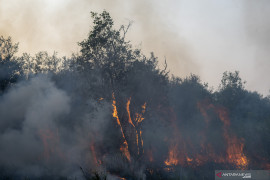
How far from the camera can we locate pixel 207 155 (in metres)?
26.9

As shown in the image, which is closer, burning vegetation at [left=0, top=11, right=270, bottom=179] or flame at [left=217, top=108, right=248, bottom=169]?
burning vegetation at [left=0, top=11, right=270, bottom=179]

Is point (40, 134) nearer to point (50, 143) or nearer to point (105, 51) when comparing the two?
point (50, 143)

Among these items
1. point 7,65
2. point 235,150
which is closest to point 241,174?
point 235,150

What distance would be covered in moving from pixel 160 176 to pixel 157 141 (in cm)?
800

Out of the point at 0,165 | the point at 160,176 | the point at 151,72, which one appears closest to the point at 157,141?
the point at 160,176

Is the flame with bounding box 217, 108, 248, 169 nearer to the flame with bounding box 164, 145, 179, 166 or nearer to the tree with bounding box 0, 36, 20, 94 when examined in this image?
the flame with bounding box 164, 145, 179, 166

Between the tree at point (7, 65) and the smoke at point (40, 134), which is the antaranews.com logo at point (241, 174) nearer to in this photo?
the smoke at point (40, 134)

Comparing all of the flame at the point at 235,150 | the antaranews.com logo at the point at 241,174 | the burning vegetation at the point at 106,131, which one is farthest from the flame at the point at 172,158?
the flame at the point at 235,150

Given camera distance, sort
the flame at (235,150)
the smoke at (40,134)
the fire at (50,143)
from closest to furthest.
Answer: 1. the smoke at (40,134)
2. the fire at (50,143)
3. the flame at (235,150)

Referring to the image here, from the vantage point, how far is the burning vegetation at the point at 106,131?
67.1 ft

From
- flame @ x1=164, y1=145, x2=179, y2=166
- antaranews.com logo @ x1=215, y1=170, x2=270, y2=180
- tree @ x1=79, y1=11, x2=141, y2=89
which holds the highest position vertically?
tree @ x1=79, y1=11, x2=141, y2=89

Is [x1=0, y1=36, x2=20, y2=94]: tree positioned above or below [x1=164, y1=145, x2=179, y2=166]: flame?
above

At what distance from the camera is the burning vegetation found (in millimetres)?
20453

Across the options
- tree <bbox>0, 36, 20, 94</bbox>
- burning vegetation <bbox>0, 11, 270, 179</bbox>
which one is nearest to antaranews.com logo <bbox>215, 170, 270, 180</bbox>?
burning vegetation <bbox>0, 11, 270, 179</bbox>
